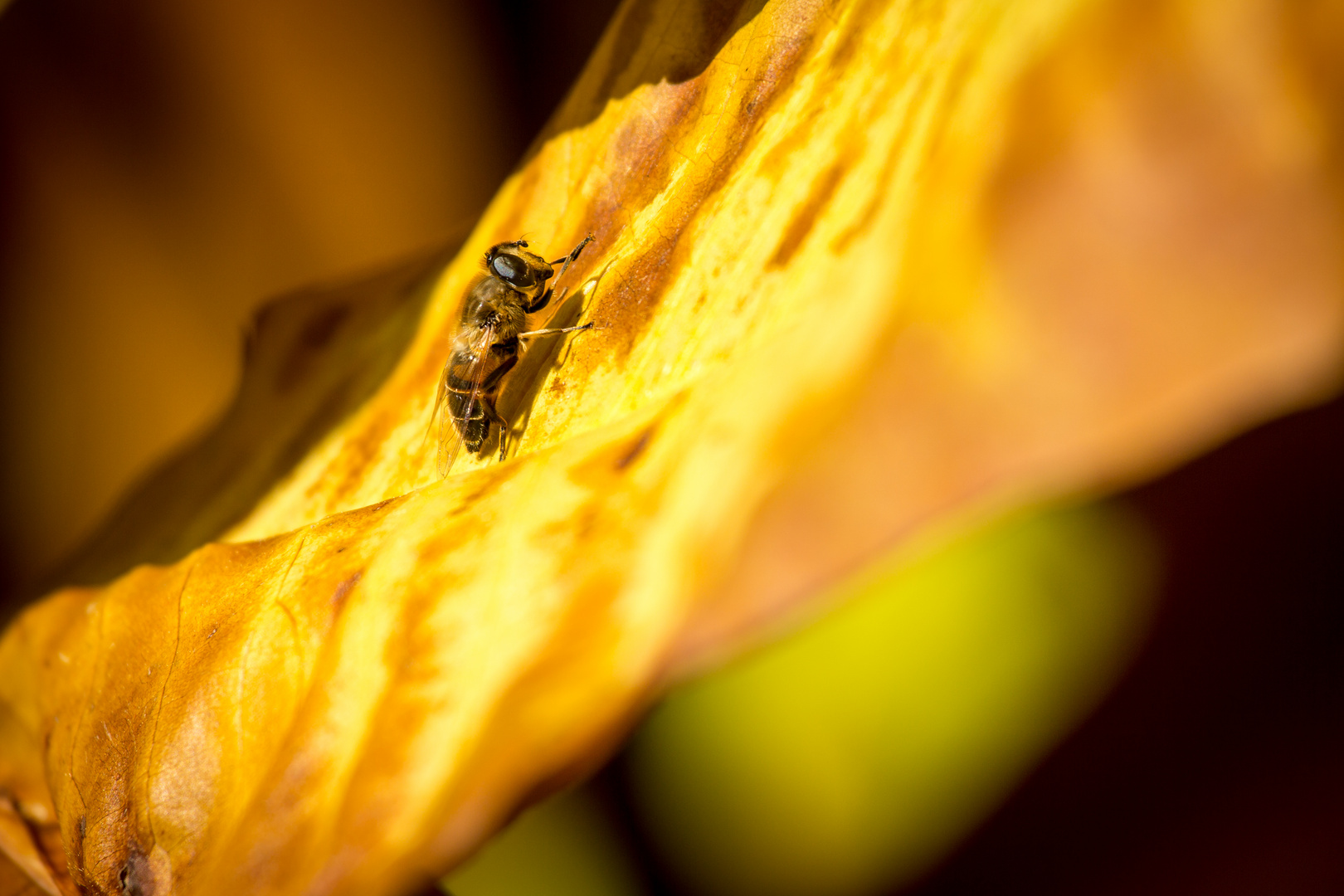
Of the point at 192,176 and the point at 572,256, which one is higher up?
the point at 192,176

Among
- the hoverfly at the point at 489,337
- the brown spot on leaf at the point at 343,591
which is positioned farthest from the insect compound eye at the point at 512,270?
the brown spot on leaf at the point at 343,591

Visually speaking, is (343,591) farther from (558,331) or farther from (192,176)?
(192,176)

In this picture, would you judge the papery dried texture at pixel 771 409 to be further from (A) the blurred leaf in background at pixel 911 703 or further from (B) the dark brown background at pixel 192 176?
(B) the dark brown background at pixel 192 176

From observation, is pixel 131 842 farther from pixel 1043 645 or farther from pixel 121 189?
pixel 121 189

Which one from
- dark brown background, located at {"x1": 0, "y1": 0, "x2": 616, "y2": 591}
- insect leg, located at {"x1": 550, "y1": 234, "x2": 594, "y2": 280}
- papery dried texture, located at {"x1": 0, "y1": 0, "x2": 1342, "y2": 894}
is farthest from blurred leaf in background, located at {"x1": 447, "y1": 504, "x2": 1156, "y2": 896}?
dark brown background, located at {"x1": 0, "y1": 0, "x2": 616, "y2": 591}

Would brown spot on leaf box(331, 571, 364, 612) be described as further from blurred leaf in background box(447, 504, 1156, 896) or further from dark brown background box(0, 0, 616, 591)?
dark brown background box(0, 0, 616, 591)

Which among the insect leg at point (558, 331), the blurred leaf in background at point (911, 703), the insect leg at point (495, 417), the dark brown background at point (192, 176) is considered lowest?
the blurred leaf in background at point (911, 703)

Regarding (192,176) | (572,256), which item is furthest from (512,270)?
(192,176)
